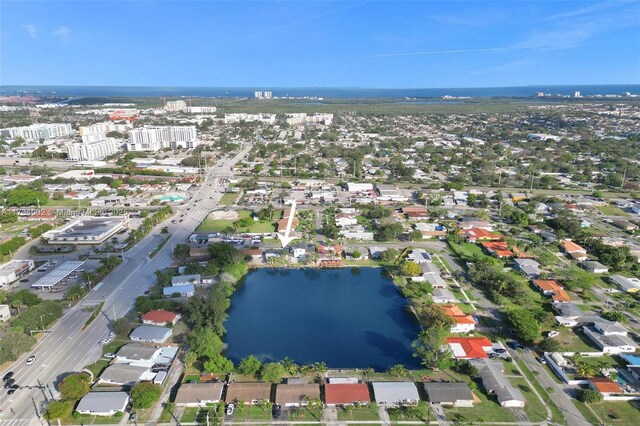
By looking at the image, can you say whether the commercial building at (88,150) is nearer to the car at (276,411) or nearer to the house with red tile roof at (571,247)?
the car at (276,411)

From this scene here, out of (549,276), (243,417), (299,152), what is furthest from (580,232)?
(299,152)

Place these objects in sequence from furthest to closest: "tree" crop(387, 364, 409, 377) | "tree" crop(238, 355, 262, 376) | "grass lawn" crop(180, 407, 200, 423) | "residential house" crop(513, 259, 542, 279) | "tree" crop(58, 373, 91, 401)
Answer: "residential house" crop(513, 259, 542, 279) → "tree" crop(387, 364, 409, 377) → "tree" crop(238, 355, 262, 376) → "tree" crop(58, 373, 91, 401) → "grass lawn" crop(180, 407, 200, 423)

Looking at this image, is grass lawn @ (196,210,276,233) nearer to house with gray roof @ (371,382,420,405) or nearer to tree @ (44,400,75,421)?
house with gray roof @ (371,382,420,405)

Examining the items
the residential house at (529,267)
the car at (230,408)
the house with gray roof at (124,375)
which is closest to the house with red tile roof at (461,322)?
the residential house at (529,267)

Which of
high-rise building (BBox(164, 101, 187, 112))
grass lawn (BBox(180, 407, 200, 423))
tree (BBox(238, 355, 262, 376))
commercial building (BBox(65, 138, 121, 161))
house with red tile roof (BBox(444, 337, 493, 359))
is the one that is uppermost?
high-rise building (BBox(164, 101, 187, 112))

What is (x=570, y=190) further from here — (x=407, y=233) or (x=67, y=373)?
(x=67, y=373)

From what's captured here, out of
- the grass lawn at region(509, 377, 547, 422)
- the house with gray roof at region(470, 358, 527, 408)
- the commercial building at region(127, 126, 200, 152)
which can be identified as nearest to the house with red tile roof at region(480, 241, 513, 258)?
the house with gray roof at region(470, 358, 527, 408)

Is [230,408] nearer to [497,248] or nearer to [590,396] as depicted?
[590,396]
